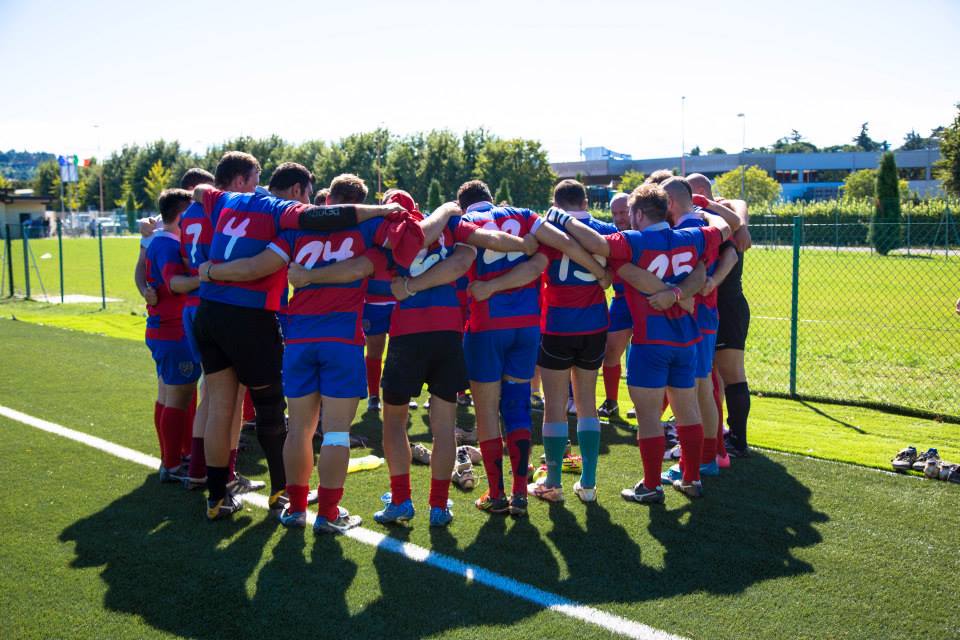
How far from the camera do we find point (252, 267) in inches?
181

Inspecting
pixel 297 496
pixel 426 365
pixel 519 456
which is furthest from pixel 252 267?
pixel 519 456

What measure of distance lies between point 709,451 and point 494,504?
1.91 metres

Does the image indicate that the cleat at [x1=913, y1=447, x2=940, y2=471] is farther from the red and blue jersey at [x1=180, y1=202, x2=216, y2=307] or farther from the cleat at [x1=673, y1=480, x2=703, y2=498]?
the red and blue jersey at [x1=180, y1=202, x2=216, y2=307]

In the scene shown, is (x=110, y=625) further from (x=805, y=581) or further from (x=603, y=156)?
(x=603, y=156)

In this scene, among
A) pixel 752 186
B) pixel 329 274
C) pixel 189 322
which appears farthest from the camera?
pixel 752 186

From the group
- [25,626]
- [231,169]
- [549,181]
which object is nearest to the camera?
[25,626]

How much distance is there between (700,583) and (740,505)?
140cm

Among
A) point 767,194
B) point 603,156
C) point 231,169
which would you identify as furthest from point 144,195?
point 231,169

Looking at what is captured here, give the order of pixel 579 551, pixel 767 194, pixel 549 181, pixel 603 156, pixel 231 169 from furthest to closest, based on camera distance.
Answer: pixel 603 156, pixel 767 194, pixel 549 181, pixel 231 169, pixel 579 551

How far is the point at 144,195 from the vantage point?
3597 inches

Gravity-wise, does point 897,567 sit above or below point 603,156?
below

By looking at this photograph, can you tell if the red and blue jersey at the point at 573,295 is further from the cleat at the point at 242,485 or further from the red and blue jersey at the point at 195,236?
the cleat at the point at 242,485

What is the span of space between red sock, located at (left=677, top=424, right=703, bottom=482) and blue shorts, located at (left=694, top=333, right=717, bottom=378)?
0.48 metres

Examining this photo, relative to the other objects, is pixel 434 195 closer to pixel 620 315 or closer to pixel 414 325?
pixel 620 315
